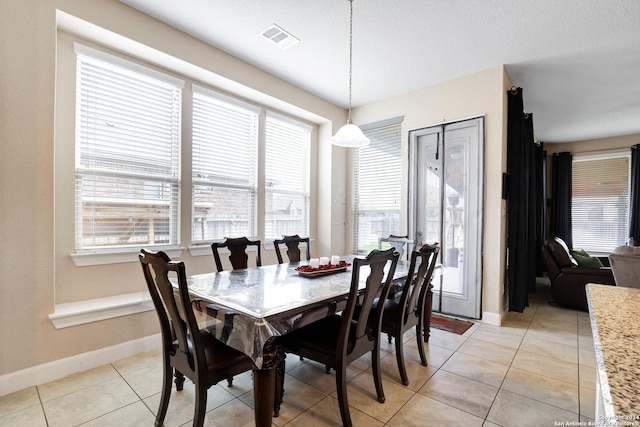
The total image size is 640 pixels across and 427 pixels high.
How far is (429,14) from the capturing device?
8.55 feet

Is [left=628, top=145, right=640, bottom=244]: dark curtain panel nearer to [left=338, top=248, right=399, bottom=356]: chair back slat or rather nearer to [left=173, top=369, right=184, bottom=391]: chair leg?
[left=338, top=248, right=399, bottom=356]: chair back slat

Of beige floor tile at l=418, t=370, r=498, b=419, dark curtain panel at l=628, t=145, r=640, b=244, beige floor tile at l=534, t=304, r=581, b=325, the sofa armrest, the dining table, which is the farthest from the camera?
dark curtain panel at l=628, t=145, r=640, b=244

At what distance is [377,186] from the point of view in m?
4.72

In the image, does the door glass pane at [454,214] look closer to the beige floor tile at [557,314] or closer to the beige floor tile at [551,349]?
the beige floor tile at [551,349]

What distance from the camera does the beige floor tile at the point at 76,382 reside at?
207cm

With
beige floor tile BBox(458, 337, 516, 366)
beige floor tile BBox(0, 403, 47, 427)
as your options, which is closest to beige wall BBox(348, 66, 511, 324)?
beige floor tile BBox(458, 337, 516, 366)

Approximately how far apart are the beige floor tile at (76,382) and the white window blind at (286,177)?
88.2 inches

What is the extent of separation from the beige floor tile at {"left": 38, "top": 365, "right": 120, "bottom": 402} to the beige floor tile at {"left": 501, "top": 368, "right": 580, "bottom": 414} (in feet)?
9.82

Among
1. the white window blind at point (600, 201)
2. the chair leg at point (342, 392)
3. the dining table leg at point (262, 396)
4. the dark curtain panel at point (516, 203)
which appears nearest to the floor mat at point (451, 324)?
the dark curtain panel at point (516, 203)

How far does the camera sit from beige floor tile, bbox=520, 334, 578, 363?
8.76 feet

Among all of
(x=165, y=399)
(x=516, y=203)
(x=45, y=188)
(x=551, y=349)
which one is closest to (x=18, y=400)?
(x=165, y=399)

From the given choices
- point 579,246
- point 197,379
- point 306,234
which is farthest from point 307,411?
point 579,246

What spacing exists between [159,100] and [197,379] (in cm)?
275

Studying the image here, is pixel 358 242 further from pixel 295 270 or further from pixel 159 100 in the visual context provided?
pixel 159 100
